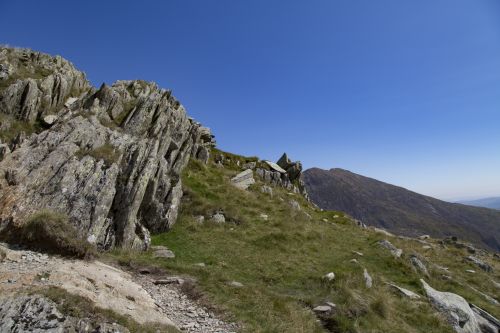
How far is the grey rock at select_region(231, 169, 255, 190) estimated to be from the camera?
40594 mm

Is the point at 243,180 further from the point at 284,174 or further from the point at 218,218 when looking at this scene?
the point at 284,174

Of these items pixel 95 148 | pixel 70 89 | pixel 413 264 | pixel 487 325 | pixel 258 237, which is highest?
pixel 70 89

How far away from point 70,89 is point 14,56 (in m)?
5.41

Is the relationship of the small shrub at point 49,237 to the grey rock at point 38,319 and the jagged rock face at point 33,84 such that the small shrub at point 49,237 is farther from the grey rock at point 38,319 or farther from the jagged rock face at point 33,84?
the jagged rock face at point 33,84

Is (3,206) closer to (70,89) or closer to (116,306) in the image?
(116,306)

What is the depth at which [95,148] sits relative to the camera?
2261cm

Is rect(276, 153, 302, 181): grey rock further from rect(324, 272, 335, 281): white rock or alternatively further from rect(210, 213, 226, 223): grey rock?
rect(324, 272, 335, 281): white rock

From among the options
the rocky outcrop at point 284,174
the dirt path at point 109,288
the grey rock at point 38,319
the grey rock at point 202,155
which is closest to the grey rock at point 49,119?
the dirt path at point 109,288

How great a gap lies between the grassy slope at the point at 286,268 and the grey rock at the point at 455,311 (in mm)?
1129

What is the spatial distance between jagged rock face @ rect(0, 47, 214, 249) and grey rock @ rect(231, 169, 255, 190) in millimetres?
11340

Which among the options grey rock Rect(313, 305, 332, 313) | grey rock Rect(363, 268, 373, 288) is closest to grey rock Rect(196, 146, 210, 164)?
grey rock Rect(363, 268, 373, 288)

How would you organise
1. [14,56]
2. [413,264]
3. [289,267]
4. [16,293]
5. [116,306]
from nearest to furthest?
[16,293] → [116,306] → [289,267] → [413,264] → [14,56]

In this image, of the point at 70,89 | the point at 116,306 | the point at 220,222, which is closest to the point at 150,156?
the point at 220,222

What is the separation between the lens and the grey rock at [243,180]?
40.6 meters
